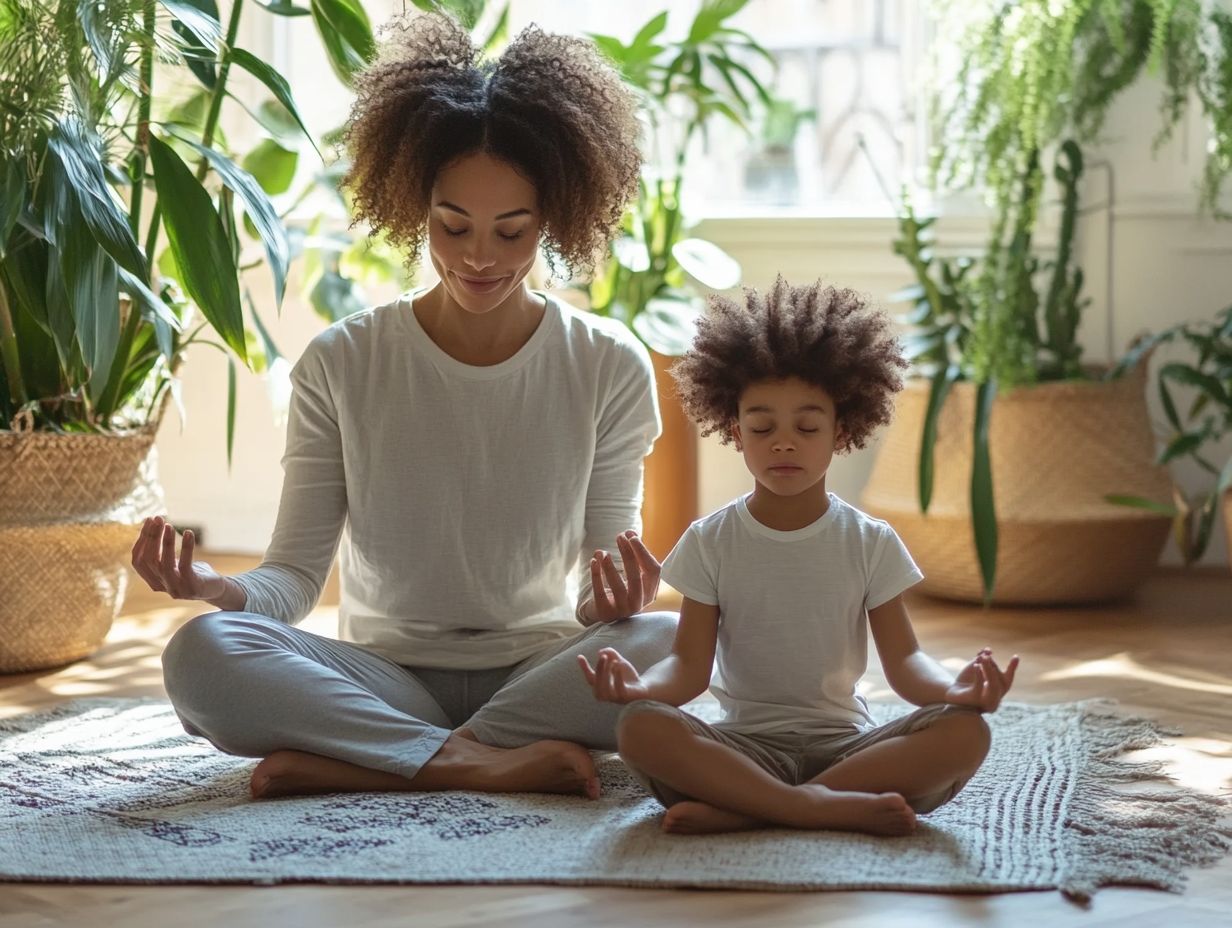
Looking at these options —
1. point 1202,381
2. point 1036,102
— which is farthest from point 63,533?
point 1202,381

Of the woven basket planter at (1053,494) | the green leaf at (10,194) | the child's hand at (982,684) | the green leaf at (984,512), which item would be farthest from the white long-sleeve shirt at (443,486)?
the woven basket planter at (1053,494)

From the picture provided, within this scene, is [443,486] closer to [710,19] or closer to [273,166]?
[273,166]

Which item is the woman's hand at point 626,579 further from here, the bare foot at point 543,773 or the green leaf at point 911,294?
the green leaf at point 911,294

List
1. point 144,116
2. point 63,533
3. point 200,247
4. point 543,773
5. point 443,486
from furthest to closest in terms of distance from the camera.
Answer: point 63,533 → point 144,116 → point 200,247 → point 443,486 → point 543,773

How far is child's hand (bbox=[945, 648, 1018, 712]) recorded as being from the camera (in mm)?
1358

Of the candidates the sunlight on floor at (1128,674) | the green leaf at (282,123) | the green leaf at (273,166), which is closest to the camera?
the sunlight on floor at (1128,674)

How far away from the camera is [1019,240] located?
275 centimetres

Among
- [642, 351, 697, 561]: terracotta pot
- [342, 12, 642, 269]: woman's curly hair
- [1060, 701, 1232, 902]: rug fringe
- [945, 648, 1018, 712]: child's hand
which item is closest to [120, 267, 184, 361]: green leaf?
[342, 12, 642, 269]: woman's curly hair

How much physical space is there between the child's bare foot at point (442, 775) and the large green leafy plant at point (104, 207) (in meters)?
0.50

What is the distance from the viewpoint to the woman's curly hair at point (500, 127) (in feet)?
5.45

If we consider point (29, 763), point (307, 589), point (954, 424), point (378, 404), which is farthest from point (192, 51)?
point (954, 424)

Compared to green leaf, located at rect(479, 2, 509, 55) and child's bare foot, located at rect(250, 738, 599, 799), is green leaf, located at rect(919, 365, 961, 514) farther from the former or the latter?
child's bare foot, located at rect(250, 738, 599, 799)

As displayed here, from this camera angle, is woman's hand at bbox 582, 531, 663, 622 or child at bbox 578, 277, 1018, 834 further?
woman's hand at bbox 582, 531, 663, 622

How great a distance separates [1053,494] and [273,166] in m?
1.43
